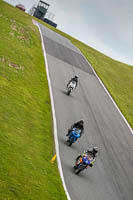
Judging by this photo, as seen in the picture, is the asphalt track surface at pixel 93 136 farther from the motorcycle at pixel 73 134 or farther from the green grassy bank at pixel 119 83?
the green grassy bank at pixel 119 83

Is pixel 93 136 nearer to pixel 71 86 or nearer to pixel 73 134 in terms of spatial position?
pixel 73 134

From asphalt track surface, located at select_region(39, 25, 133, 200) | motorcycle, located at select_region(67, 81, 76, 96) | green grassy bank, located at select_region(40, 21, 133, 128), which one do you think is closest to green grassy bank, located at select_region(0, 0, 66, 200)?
asphalt track surface, located at select_region(39, 25, 133, 200)

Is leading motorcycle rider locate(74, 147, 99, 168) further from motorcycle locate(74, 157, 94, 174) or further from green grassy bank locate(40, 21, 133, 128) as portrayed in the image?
green grassy bank locate(40, 21, 133, 128)

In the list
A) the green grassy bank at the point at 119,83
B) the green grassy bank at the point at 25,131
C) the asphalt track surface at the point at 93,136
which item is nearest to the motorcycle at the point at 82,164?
the asphalt track surface at the point at 93,136

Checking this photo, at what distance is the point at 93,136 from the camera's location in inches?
832

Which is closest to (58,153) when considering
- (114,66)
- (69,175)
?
(69,175)

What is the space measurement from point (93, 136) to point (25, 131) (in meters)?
6.32

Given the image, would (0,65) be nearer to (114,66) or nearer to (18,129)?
(18,129)

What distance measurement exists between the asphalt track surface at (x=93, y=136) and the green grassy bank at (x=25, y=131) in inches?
37.9

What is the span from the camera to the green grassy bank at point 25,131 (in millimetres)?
12180

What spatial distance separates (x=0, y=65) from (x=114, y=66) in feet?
101

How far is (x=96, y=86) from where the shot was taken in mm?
34188

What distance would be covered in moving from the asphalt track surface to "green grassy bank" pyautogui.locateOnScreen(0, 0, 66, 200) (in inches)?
37.9

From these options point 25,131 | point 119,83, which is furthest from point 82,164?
point 119,83
